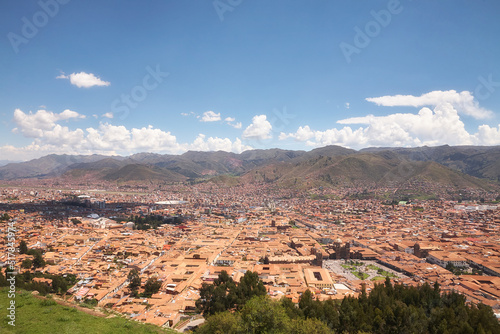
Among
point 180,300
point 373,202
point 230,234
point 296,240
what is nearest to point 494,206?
point 373,202

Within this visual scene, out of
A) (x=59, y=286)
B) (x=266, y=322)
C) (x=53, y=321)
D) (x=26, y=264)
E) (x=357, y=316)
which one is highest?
(x=53, y=321)

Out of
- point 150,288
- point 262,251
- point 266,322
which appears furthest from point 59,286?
point 262,251

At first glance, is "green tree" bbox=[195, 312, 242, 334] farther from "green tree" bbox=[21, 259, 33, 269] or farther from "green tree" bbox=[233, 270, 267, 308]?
"green tree" bbox=[21, 259, 33, 269]

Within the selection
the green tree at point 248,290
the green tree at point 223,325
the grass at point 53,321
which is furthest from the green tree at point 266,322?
the green tree at point 248,290

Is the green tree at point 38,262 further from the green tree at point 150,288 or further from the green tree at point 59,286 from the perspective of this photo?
the green tree at point 150,288

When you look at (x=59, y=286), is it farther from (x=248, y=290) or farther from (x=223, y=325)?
(x=223, y=325)

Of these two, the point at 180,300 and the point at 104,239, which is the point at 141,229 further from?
the point at 180,300

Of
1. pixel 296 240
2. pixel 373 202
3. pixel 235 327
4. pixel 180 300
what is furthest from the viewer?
pixel 373 202
